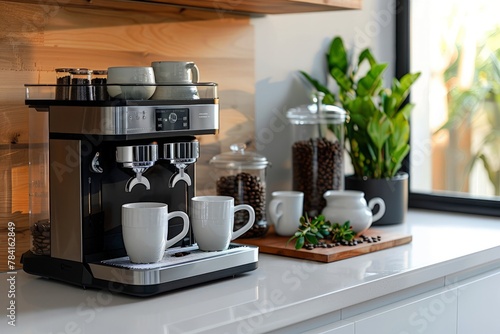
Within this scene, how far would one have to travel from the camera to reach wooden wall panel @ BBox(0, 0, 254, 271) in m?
1.70

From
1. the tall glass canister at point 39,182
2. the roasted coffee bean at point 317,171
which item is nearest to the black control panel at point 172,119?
the tall glass canister at point 39,182

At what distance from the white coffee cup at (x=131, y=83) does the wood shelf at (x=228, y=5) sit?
1.08 ft

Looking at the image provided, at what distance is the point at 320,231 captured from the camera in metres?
1.92

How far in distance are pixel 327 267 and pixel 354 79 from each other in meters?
0.98

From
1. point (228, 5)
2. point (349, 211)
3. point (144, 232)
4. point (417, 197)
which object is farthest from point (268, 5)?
point (417, 197)

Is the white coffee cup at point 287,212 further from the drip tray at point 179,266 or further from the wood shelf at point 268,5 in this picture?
the wood shelf at point 268,5

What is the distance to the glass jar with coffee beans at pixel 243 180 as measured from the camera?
1980mm

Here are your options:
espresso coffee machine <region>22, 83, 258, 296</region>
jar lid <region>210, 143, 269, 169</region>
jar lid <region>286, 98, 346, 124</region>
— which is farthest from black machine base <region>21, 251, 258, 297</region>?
jar lid <region>286, 98, 346, 124</region>

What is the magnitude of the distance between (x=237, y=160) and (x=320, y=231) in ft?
0.90

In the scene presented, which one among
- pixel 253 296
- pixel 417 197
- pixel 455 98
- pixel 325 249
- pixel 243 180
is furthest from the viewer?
pixel 455 98

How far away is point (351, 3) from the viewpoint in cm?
211

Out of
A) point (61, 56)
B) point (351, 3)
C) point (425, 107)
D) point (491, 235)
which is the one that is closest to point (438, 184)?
point (425, 107)

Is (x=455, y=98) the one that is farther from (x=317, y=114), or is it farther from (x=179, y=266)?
(x=179, y=266)

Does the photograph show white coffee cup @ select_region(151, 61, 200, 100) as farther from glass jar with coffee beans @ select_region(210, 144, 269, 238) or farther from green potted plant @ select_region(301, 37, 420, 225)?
green potted plant @ select_region(301, 37, 420, 225)
